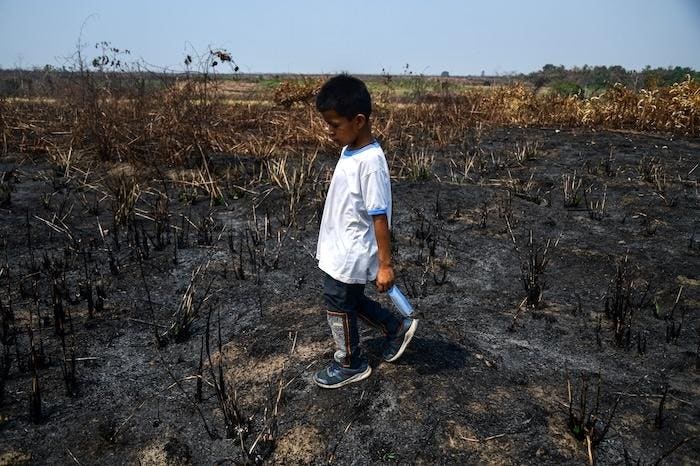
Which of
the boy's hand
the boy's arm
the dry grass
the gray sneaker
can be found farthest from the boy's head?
the dry grass

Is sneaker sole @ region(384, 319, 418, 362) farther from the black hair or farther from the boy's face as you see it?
the black hair

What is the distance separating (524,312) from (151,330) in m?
2.68

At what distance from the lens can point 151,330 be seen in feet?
11.5

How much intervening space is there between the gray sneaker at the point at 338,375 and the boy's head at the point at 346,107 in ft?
3.95

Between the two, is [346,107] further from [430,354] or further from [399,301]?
[430,354]

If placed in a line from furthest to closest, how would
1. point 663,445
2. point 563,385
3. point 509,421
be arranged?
point 563,385 → point 509,421 → point 663,445

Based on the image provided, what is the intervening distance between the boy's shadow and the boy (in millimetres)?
184

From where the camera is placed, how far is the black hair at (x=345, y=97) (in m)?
2.33

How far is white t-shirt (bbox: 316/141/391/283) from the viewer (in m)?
2.38

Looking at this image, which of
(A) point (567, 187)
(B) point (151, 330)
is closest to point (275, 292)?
(B) point (151, 330)

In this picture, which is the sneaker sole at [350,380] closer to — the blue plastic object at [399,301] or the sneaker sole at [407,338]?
the sneaker sole at [407,338]

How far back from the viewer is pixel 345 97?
7.63 feet

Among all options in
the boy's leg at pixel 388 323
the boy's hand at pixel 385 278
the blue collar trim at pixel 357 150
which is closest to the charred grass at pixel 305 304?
the boy's leg at pixel 388 323

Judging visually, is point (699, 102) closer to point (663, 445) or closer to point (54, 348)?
point (663, 445)
